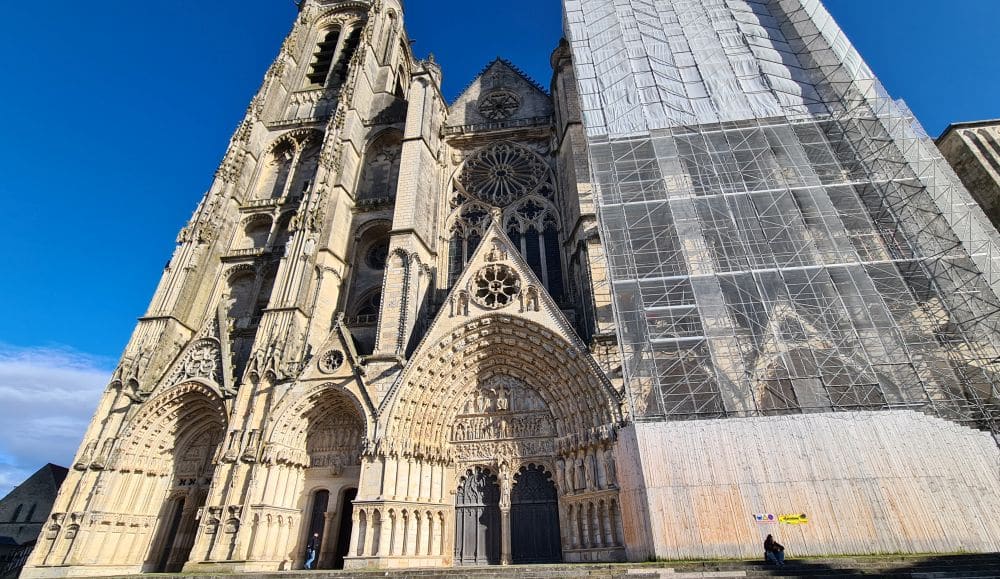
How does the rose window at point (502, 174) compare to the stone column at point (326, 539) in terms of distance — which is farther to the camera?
the rose window at point (502, 174)

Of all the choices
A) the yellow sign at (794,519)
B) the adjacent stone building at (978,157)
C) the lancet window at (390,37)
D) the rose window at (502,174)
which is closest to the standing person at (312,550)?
the yellow sign at (794,519)

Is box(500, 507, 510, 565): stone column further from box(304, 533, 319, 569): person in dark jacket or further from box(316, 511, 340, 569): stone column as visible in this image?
box(304, 533, 319, 569): person in dark jacket

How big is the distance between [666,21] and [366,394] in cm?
1489

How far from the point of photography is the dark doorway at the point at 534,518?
9.89 m

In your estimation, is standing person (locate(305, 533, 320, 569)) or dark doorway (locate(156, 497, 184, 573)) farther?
dark doorway (locate(156, 497, 184, 573))

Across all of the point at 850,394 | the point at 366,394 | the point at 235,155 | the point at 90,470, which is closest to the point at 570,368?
the point at 366,394

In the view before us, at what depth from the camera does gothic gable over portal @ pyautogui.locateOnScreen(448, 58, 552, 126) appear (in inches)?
710

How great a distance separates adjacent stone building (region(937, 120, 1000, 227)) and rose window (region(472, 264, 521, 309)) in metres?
13.4

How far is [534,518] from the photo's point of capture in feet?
33.6

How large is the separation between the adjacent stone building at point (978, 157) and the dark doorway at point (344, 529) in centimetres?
1848

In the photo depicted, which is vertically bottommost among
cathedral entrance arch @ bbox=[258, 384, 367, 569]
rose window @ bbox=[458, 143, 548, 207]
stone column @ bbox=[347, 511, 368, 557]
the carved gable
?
stone column @ bbox=[347, 511, 368, 557]

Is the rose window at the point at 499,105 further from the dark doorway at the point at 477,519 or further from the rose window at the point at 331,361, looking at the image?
the dark doorway at the point at 477,519

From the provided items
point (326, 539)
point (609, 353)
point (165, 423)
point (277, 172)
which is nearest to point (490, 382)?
point (609, 353)

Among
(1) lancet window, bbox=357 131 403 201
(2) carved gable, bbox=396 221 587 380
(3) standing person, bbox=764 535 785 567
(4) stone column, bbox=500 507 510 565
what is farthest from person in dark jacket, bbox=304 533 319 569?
(1) lancet window, bbox=357 131 403 201
